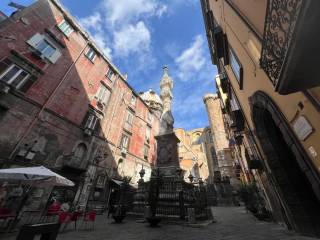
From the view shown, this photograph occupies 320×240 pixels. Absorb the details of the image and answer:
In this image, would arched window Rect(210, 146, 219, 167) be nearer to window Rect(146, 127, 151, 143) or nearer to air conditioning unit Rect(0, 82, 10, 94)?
window Rect(146, 127, 151, 143)

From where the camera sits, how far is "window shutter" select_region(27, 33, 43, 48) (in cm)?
1337

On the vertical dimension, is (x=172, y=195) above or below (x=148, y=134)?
below

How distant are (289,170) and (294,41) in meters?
5.83

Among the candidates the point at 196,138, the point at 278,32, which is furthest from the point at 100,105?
the point at 196,138

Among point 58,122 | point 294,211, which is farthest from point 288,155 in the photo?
point 58,122

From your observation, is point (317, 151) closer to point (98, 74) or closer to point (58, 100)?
point (58, 100)

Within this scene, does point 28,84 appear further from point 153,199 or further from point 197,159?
point 197,159

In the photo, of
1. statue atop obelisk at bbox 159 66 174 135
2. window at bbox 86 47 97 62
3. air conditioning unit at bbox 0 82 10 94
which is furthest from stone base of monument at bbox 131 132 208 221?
window at bbox 86 47 97 62

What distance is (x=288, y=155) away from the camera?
19.9 ft

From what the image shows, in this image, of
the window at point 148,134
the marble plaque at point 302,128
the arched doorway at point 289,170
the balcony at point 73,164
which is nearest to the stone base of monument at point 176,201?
the arched doorway at point 289,170

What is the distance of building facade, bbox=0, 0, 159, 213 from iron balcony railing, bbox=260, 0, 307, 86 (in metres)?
14.3

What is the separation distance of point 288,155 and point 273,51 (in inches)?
204

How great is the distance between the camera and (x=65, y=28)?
674 inches

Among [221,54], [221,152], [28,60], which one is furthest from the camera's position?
[221,152]
